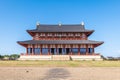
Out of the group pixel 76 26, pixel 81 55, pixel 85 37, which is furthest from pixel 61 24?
pixel 81 55

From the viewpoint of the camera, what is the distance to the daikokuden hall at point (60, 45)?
53.5 meters

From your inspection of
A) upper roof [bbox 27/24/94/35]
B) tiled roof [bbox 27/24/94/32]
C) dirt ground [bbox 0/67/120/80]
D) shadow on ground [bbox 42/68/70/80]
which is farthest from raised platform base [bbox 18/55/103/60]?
shadow on ground [bbox 42/68/70/80]

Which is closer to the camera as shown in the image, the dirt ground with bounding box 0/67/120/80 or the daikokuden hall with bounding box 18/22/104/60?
the dirt ground with bounding box 0/67/120/80

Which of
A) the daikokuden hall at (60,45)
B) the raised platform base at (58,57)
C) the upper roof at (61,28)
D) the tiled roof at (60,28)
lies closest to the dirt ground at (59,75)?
the daikokuden hall at (60,45)

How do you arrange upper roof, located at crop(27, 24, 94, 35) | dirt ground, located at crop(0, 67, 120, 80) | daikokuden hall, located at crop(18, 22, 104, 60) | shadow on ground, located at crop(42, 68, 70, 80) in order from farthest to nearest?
upper roof, located at crop(27, 24, 94, 35), daikokuden hall, located at crop(18, 22, 104, 60), dirt ground, located at crop(0, 67, 120, 80), shadow on ground, located at crop(42, 68, 70, 80)

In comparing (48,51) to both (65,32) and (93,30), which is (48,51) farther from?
(93,30)

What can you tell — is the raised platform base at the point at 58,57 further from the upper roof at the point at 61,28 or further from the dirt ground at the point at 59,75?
the dirt ground at the point at 59,75

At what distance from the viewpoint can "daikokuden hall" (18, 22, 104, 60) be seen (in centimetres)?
5350

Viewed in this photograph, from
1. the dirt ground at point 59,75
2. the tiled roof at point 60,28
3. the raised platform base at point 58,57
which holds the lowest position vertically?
the dirt ground at point 59,75

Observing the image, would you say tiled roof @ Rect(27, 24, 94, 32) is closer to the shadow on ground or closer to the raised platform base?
the raised platform base

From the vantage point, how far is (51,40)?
187 feet

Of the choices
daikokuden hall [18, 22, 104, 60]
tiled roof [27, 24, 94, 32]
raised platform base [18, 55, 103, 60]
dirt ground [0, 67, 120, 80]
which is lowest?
dirt ground [0, 67, 120, 80]

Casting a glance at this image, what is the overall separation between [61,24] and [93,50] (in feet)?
48.7

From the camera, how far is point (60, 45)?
55.1 meters
